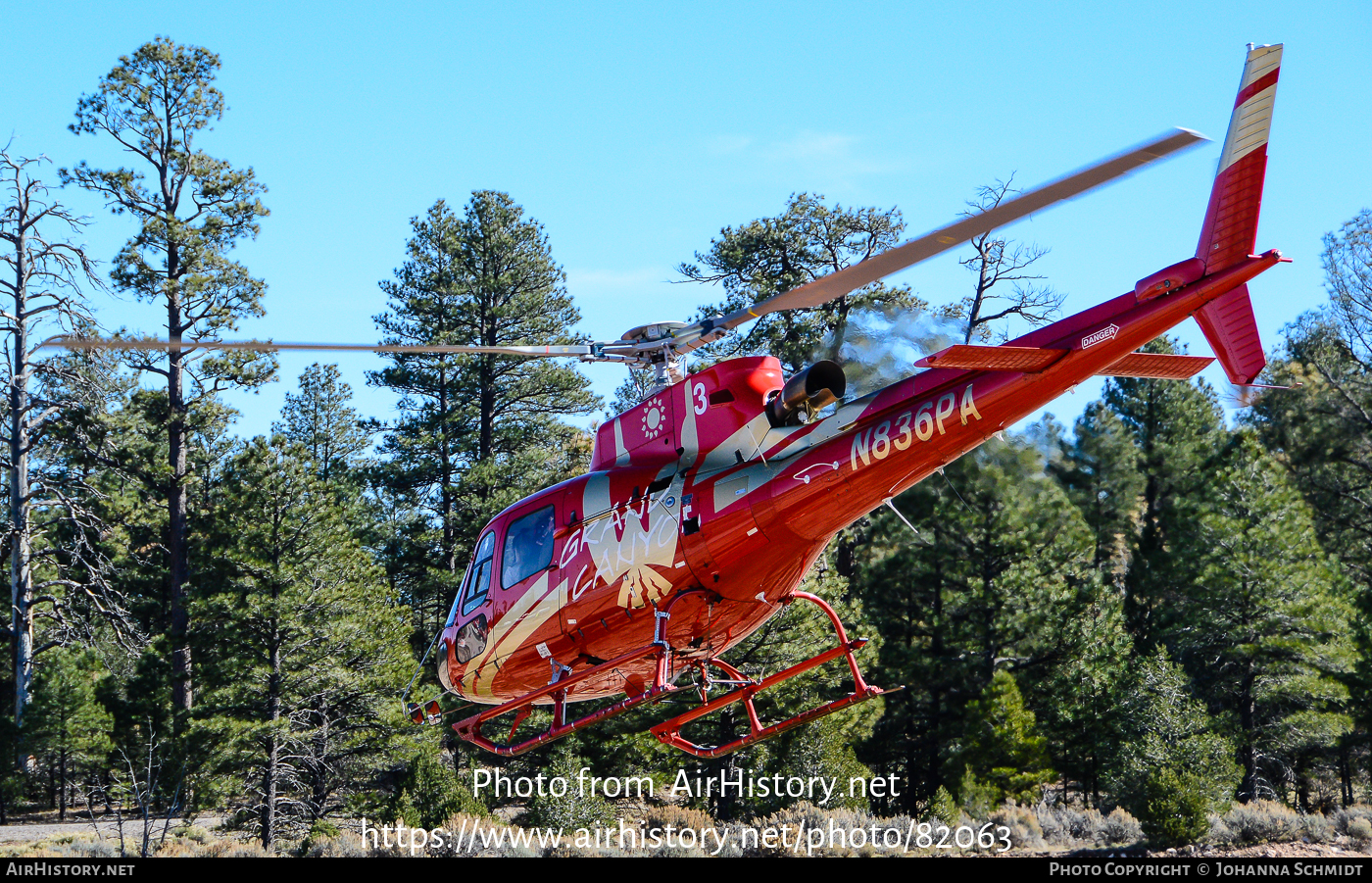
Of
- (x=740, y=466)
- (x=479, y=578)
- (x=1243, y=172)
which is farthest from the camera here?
(x=479, y=578)

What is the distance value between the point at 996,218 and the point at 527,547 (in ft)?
22.1

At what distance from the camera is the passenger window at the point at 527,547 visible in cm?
1302

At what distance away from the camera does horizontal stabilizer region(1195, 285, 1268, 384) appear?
9.90 metres

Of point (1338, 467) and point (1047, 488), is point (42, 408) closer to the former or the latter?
point (1047, 488)

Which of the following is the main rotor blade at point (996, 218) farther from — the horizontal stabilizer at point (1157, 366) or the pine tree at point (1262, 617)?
the pine tree at point (1262, 617)

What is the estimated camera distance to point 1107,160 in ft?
26.5

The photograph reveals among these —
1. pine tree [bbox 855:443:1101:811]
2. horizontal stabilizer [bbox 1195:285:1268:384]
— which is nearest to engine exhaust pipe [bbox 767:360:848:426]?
horizontal stabilizer [bbox 1195:285:1268:384]

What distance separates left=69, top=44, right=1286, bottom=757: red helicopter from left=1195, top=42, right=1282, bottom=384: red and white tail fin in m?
0.02

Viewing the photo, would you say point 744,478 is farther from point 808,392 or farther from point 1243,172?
point 1243,172

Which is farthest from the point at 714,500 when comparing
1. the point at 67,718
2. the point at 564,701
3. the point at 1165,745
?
the point at 67,718

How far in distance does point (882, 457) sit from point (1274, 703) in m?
20.5

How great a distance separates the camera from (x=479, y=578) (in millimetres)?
13922

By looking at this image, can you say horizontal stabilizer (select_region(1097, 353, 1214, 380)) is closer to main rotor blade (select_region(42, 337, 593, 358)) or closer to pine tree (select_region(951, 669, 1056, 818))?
main rotor blade (select_region(42, 337, 593, 358))

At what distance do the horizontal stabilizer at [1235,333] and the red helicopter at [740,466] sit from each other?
2cm
